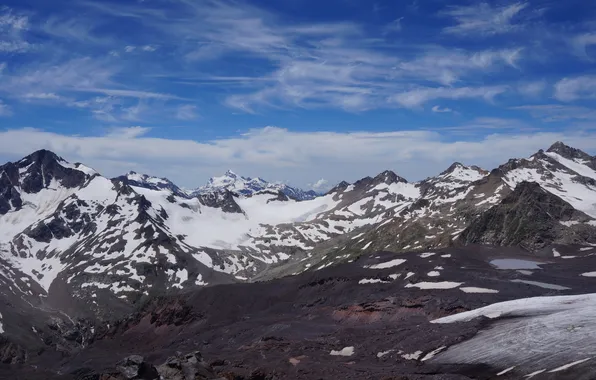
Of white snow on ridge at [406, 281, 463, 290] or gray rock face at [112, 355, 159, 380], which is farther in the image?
white snow on ridge at [406, 281, 463, 290]

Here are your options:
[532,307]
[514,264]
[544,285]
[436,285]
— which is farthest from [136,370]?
[514,264]

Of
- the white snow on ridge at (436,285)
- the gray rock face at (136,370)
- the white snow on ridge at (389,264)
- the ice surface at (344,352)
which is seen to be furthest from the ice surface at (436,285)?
the gray rock face at (136,370)

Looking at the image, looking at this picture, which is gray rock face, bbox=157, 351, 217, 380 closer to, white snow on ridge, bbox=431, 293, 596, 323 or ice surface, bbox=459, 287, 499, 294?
white snow on ridge, bbox=431, 293, 596, 323

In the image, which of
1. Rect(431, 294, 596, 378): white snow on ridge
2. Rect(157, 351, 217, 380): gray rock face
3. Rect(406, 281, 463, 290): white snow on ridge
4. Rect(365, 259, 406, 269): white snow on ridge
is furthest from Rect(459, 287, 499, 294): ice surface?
Rect(157, 351, 217, 380): gray rock face

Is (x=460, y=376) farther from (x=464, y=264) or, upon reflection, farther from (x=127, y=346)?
(x=127, y=346)

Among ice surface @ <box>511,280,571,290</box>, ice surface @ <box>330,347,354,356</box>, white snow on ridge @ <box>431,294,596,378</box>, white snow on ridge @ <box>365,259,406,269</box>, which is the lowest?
ice surface @ <box>330,347,354,356</box>

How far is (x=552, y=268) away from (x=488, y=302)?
27.8 meters

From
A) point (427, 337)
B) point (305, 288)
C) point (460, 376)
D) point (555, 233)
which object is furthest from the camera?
point (555, 233)

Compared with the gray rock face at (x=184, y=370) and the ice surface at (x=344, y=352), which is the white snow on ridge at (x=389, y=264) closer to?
the ice surface at (x=344, y=352)

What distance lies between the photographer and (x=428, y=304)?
216 feet

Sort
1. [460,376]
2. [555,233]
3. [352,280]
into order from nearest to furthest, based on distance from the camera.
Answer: [460,376] < [352,280] < [555,233]

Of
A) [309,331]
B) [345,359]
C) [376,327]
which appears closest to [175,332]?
[309,331]

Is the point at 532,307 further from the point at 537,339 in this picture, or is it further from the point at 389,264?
the point at 389,264

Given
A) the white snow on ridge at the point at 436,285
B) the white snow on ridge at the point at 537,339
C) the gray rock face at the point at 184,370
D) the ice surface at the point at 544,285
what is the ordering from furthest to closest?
the white snow on ridge at the point at 436,285
the ice surface at the point at 544,285
the gray rock face at the point at 184,370
the white snow on ridge at the point at 537,339
